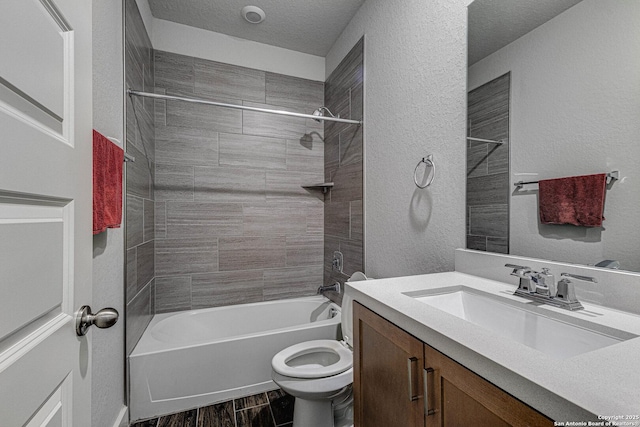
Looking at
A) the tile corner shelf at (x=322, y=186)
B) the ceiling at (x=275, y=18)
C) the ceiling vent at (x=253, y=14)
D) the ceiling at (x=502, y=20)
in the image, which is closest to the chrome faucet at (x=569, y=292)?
the ceiling at (x=502, y=20)

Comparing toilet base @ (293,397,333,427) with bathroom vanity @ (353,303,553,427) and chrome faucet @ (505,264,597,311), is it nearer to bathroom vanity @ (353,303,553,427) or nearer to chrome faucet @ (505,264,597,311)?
bathroom vanity @ (353,303,553,427)

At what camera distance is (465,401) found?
0.58 metres

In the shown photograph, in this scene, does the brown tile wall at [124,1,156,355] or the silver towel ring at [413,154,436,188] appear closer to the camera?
the silver towel ring at [413,154,436,188]

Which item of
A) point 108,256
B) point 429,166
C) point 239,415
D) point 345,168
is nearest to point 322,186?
point 345,168

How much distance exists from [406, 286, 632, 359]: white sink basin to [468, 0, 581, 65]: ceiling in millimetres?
1027

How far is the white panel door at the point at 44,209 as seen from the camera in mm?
401

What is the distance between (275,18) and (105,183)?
189cm

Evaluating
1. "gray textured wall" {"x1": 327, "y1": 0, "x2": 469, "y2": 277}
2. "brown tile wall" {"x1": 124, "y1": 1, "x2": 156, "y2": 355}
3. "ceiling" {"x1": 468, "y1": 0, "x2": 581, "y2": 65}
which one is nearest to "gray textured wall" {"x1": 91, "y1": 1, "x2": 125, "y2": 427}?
"brown tile wall" {"x1": 124, "y1": 1, "x2": 156, "y2": 355}

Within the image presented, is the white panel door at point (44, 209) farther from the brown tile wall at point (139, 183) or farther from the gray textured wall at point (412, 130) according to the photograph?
the gray textured wall at point (412, 130)

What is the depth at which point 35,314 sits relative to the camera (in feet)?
1.52

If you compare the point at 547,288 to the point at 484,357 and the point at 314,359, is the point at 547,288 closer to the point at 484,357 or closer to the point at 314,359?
the point at 484,357

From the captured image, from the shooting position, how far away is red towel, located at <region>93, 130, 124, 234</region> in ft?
3.61

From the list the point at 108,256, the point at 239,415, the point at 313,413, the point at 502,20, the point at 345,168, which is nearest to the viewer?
the point at 502,20

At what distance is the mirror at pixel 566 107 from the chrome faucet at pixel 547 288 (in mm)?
104
